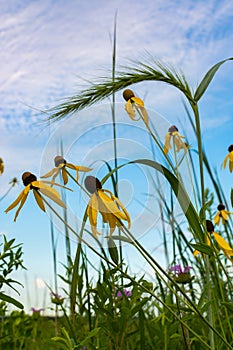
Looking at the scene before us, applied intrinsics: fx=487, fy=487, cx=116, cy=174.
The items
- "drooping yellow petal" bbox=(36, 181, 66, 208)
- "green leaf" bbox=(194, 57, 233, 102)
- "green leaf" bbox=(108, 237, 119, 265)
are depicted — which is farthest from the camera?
"green leaf" bbox=(194, 57, 233, 102)

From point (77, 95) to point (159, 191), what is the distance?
582 millimetres

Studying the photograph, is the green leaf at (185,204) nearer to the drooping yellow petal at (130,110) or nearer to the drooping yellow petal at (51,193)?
the drooping yellow petal at (51,193)

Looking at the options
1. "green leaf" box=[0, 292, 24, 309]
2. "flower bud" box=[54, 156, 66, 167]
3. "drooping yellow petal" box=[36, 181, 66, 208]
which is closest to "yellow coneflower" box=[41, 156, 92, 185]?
"flower bud" box=[54, 156, 66, 167]

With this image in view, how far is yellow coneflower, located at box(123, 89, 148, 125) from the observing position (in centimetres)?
117

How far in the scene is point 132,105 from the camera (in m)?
1.20

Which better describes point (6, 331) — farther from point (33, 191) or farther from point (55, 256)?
point (33, 191)

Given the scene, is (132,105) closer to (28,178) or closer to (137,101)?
(137,101)

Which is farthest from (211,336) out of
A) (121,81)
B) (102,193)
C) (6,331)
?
(6,331)

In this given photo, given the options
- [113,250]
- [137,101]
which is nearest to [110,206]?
[113,250]

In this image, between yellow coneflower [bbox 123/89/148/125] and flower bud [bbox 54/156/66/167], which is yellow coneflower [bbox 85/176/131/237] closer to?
flower bud [bbox 54/156/66/167]

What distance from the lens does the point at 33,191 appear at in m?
0.82

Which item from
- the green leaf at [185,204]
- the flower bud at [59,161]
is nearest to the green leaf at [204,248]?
the green leaf at [185,204]

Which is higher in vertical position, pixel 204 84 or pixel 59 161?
pixel 204 84

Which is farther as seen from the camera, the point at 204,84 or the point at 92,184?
the point at 204,84
